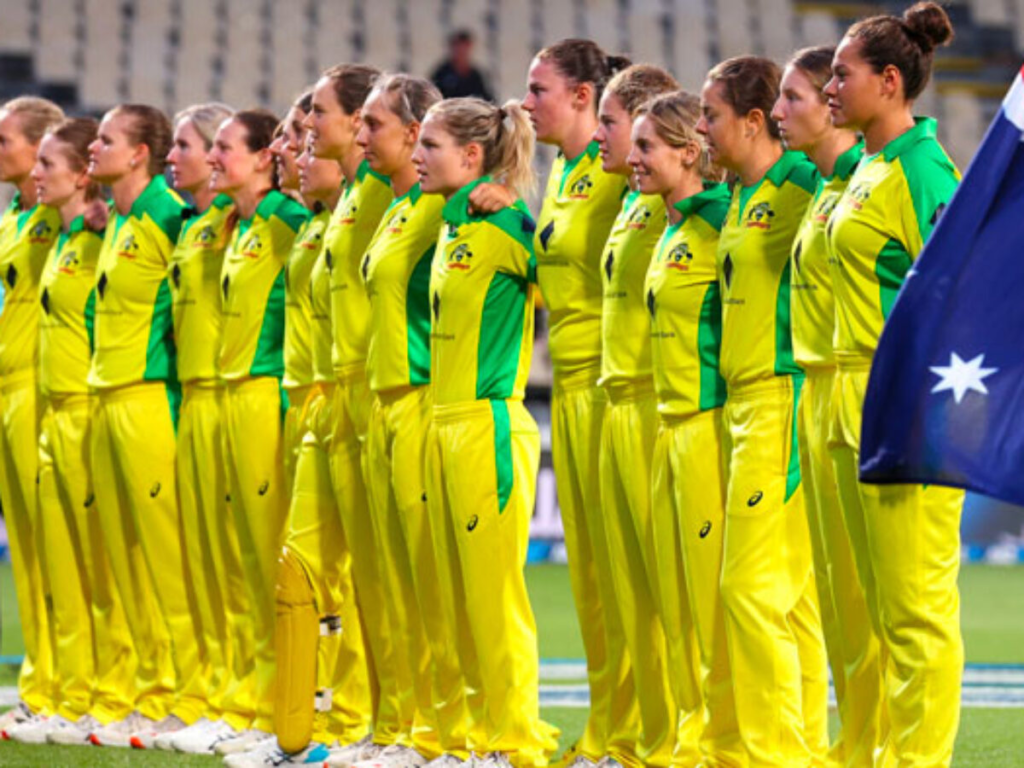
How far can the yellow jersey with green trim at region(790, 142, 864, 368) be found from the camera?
16.0 feet

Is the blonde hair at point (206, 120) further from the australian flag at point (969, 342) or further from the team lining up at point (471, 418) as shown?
the australian flag at point (969, 342)

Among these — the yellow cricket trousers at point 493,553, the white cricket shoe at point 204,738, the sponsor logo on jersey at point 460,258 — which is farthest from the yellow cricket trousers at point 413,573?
the white cricket shoe at point 204,738

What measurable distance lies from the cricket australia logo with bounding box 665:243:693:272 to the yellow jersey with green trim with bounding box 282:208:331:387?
166 centimetres

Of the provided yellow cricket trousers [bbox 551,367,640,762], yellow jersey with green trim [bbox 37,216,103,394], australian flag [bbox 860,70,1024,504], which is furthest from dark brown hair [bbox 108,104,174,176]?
australian flag [bbox 860,70,1024,504]

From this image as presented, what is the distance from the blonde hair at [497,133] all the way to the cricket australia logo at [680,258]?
35.0 inches

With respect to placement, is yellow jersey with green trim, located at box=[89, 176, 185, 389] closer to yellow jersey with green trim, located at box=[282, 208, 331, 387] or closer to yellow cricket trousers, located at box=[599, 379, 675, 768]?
yellow jersey with green trim, located at box=[282, 208, 331, 387]

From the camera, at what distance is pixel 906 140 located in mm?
4746

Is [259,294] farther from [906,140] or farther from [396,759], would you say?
[906,140]

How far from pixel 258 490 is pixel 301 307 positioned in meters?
0.65

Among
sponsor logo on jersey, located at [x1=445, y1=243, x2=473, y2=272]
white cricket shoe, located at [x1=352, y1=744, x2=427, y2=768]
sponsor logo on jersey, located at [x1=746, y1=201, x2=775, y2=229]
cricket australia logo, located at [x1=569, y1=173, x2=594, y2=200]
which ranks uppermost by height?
cricket australia logo, located at [x1=569, y1=173, x2=594, y2=200]

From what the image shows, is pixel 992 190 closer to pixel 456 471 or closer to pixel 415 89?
pixel 456 471

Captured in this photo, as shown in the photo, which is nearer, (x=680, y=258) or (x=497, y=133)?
(x=680, y=258)

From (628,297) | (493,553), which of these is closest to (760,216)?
(628,297)

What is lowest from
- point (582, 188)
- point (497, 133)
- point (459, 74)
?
point (582, 188)
